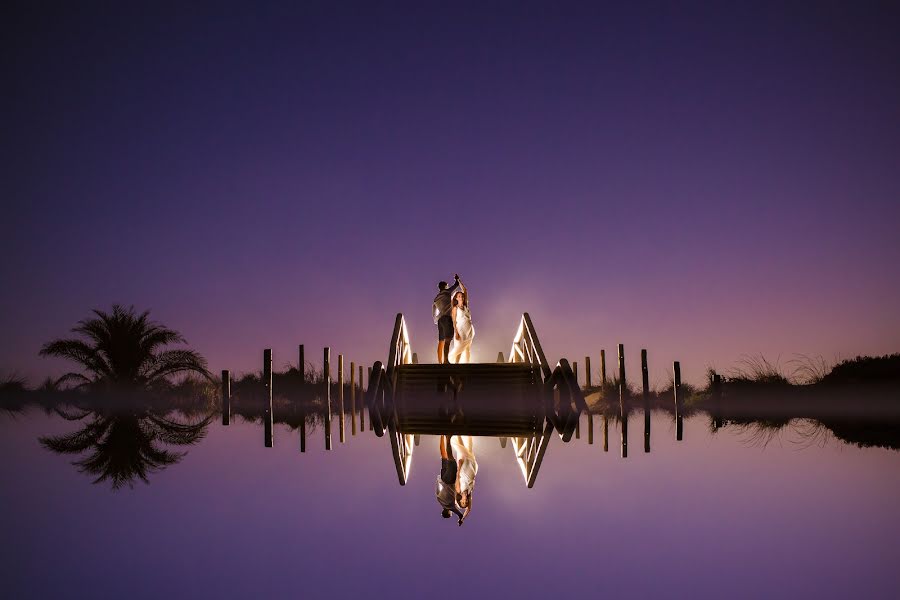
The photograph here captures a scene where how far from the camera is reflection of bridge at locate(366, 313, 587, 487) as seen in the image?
14.2m

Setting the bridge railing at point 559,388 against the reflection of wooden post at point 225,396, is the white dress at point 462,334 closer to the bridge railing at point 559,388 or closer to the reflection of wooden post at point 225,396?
the bridge railing at point 559,388

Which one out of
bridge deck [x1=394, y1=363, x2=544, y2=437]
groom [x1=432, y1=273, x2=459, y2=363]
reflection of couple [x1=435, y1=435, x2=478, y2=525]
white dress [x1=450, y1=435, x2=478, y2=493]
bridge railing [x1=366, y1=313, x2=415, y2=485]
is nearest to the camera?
reflection of couple [x1=435, y1=435, x2=478, y2=525]

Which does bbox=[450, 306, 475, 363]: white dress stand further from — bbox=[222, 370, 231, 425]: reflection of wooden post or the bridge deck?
bbox=[222, 370, 231, 425]: reflection of wooden post

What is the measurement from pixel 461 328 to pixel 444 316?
1.94 ft

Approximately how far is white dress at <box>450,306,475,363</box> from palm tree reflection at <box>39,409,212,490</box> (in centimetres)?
625

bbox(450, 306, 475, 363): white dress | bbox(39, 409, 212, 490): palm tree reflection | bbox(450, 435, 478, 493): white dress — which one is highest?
bbox(450, 306, 475, 363): white dress

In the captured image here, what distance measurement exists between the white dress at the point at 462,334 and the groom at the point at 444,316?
0.17 meters

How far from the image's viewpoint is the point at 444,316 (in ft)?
60.2

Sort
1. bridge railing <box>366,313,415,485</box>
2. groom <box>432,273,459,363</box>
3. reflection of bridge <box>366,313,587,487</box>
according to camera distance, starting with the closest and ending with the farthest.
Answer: reflection of bridge <box>366,313,587,487</box> → bridge railing <box>366,313,415,485</box> → groom <box>432,273,459,363</box>

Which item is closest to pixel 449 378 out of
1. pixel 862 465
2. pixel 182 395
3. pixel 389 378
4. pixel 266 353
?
pixel 389 378

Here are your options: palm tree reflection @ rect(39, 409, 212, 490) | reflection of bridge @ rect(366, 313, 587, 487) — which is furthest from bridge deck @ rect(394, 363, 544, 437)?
palm tree reflection @ rect(39, 409, 212, 490)

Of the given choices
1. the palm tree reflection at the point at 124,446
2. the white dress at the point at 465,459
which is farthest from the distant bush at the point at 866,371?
the palm tree reflection at the point at 124,446

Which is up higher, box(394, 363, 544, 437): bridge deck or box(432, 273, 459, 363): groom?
box(432, 273, 459, 363): groom

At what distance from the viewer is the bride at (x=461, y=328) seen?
18.3m
